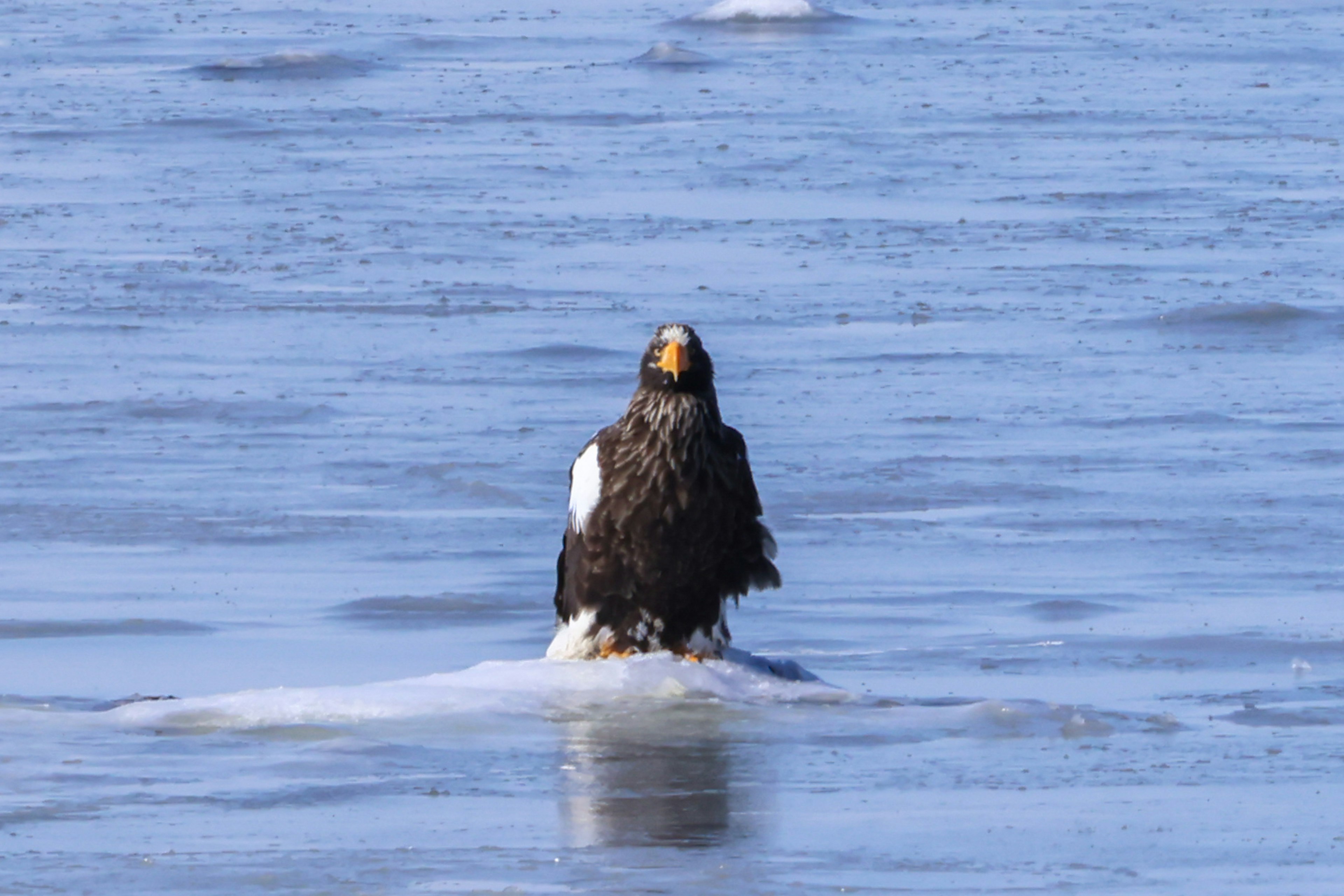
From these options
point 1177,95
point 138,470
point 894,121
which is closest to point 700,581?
point 138,470

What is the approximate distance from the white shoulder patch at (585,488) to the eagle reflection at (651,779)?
0.75 metres

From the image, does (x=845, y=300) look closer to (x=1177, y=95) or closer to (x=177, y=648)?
(x=177, y=648)

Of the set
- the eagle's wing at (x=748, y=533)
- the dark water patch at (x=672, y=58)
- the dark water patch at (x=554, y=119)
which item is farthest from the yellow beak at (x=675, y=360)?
the dark water patch at (x=672, y=58)

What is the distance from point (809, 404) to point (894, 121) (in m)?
7.31

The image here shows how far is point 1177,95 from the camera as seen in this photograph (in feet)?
59.6

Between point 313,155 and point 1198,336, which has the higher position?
point 313,155

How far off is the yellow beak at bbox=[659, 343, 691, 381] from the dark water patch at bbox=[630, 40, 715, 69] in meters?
13.0

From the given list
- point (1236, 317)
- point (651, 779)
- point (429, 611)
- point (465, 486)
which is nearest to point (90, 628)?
point (429, 611)

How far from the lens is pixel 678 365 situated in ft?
22.0

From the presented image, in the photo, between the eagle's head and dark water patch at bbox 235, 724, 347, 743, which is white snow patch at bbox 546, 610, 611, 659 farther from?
dark water patch at bbox 235, 724, 347, 743

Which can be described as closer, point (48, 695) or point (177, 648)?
point (48, 695)

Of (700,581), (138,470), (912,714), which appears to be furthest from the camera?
(138,470)

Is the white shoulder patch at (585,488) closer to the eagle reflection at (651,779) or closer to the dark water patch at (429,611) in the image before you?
the dark water patch at (429,611)

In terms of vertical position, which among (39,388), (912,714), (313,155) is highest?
(313,155)
